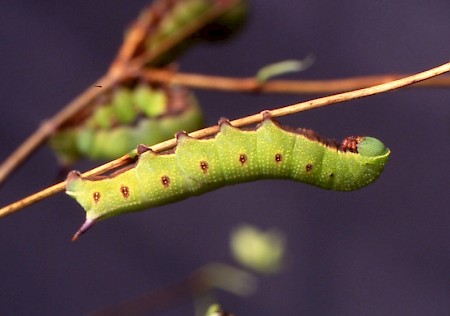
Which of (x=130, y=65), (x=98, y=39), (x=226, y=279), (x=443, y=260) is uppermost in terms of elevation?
(x=98, y=39)

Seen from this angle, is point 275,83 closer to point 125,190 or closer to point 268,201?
point 125,190

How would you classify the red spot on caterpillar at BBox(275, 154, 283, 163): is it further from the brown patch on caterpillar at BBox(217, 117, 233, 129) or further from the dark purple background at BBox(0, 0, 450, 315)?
the dark purple background at BBox(0, 0, 450, 315)

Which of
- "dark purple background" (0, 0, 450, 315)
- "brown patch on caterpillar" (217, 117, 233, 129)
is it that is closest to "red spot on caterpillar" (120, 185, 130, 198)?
"brown patch on caterpillar" (217, 117, 233, 129)

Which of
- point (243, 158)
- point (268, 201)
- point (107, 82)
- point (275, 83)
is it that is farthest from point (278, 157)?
point (268, 201)

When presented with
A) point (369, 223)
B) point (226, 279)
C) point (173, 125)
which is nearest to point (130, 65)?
point (173, 125)

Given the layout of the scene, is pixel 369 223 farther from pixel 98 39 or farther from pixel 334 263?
pixel 98 39

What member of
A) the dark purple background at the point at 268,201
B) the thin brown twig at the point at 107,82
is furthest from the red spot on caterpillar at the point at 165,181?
the dark purple background at the point at 268,201
